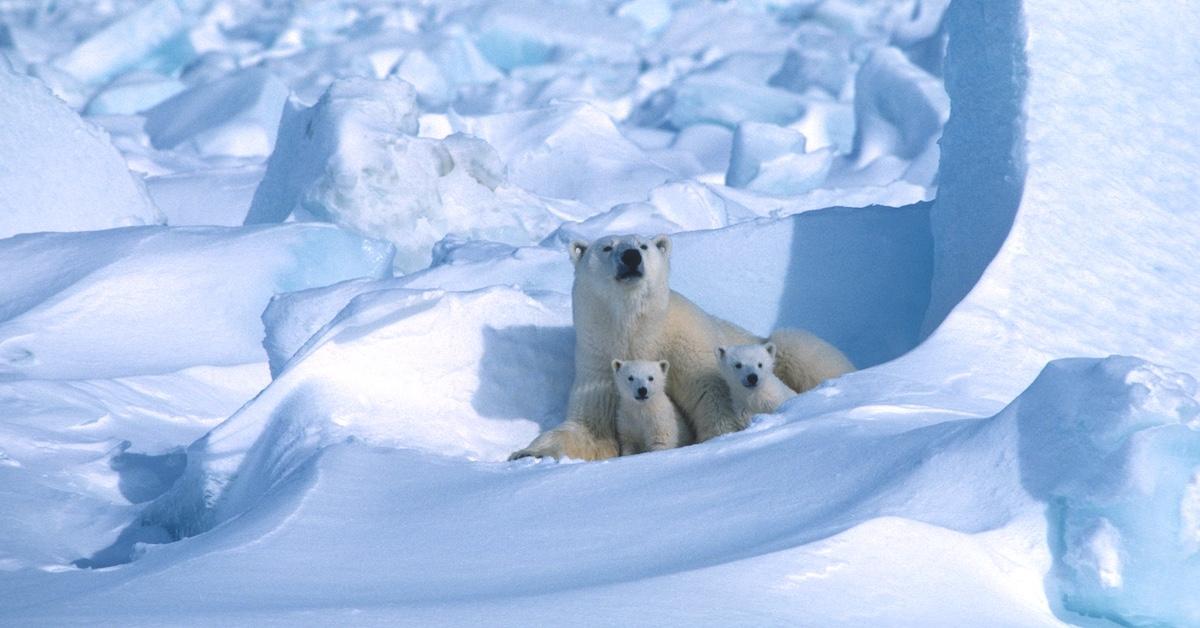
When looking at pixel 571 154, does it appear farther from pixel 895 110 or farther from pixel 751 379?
pixel 751 379

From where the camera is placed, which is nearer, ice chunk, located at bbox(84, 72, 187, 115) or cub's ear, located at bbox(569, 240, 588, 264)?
cub's ear, located at bbox(569, 240, 588, 264)

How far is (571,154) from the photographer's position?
923cm

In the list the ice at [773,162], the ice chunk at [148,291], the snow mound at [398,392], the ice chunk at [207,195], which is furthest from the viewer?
the ice at [773,162]

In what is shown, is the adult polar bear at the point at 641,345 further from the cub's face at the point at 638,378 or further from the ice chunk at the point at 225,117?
the ice chunk at the point at 225,117

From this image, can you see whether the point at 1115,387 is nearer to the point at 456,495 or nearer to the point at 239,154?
the point at 456,495

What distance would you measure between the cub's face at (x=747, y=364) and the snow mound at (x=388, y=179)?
10.0 feet

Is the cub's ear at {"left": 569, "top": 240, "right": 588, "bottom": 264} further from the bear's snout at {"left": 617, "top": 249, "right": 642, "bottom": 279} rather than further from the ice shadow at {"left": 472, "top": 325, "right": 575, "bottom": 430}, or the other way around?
the ice shadow at {"left": 472, "top": 325, "right": 575, "bottom": 430}

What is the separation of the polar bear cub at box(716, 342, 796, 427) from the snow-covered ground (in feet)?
1.08

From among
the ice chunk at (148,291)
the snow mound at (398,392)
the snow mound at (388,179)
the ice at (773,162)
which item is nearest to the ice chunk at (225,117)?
the snow mound at (388,179)

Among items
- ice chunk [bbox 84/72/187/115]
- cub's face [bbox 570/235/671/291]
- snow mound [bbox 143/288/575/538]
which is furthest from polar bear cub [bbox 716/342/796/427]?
ice chunk [bbox 84/72/187/115]

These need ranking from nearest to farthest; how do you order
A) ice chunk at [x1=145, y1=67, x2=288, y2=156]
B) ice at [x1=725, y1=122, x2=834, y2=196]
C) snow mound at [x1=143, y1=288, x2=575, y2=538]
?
snow mound at [x1=143, y1=288, x2=575, y2=538] → ice at [x1=725, y1=122, x2=834, y2=196] → ice chunk at [x1=145, y1=67, x2=288, y2=156]

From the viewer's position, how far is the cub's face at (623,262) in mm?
4246

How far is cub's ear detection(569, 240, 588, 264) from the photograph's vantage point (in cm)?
443

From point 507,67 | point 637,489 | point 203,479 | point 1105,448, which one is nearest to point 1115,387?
point 1105,448
